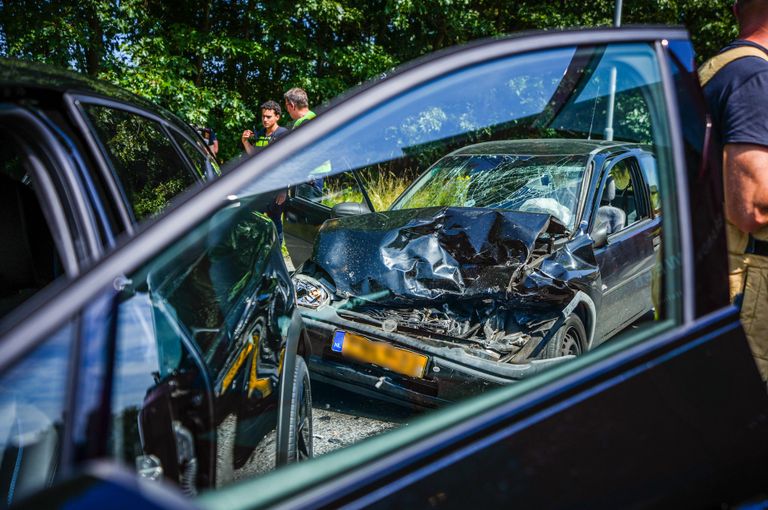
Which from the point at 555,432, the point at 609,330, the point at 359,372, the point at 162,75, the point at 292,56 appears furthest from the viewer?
the point at 292,56

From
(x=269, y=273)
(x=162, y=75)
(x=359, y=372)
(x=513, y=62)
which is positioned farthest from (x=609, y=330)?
(x=162, y=75)

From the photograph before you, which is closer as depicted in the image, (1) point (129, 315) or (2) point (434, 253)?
(1) point (129, 315)

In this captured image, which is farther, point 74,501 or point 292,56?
point 292,56

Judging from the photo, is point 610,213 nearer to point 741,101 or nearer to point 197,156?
point 741,101

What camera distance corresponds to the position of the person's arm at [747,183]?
5.57ft

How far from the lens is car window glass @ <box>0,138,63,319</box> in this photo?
6.25ft

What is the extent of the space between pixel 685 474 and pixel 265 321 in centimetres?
117

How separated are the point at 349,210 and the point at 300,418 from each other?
6.42ft

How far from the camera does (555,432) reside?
101 cm

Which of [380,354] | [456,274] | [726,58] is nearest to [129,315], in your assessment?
[726,58]

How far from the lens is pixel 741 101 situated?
68.1 inches

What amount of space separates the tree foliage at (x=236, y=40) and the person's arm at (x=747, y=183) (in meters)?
8.85

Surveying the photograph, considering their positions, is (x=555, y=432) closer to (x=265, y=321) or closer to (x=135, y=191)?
(x=265, y=321)

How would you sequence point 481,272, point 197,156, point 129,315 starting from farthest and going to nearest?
point 481,272, point 197,156, point 129,315
